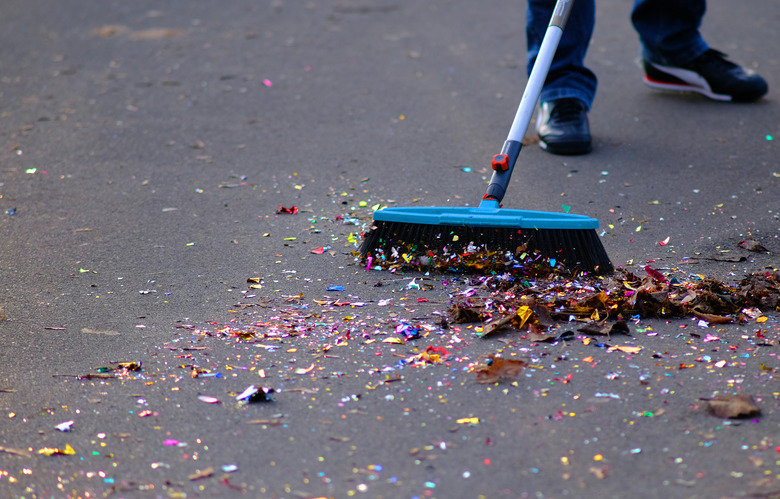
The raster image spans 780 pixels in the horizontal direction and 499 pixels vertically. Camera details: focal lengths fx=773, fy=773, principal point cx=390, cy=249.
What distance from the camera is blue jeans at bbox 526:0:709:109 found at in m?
3.61

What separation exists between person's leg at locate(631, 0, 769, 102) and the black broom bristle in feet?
7.38

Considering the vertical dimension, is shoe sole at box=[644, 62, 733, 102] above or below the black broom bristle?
above

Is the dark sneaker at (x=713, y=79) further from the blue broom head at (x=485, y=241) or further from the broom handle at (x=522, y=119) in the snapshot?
the blue broom head at (x=485, y=241)

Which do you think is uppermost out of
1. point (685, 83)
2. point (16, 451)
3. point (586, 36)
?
point (586, 36)

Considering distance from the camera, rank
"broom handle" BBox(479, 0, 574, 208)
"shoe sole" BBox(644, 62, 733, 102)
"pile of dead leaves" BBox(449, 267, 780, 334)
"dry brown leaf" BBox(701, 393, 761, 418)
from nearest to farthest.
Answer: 1. "dry brown leaf" BBox(701, 393, 761, 418)
2. "pile of dead leaves" BBox(449, 267, 780, 334)
3. "broom handle" BBox(479, 0, 574, 208)
4. "shoe sole" BBox(644, 62, 733, 102)

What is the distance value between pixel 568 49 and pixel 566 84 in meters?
0.17

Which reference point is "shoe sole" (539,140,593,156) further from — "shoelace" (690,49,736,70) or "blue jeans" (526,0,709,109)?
"shoelace" (690,49,736,70)

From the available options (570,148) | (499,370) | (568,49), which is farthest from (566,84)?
(499,370)

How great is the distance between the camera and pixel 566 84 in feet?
12.0

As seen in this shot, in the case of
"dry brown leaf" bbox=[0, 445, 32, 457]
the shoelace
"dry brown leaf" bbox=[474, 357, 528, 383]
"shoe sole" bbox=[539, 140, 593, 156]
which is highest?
the shoelace

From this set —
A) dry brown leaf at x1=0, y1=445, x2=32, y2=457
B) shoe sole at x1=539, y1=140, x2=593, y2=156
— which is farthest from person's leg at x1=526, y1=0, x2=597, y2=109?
dry brown leaf at x1=0, y1=445, x2=32, y2=457

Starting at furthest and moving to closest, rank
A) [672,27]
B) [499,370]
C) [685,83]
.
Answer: [685,83]
[672,27]
[499,370]

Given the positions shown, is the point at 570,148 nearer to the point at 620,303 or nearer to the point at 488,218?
the point at 488,218

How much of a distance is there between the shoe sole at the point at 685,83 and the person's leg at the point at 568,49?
0.82 m
